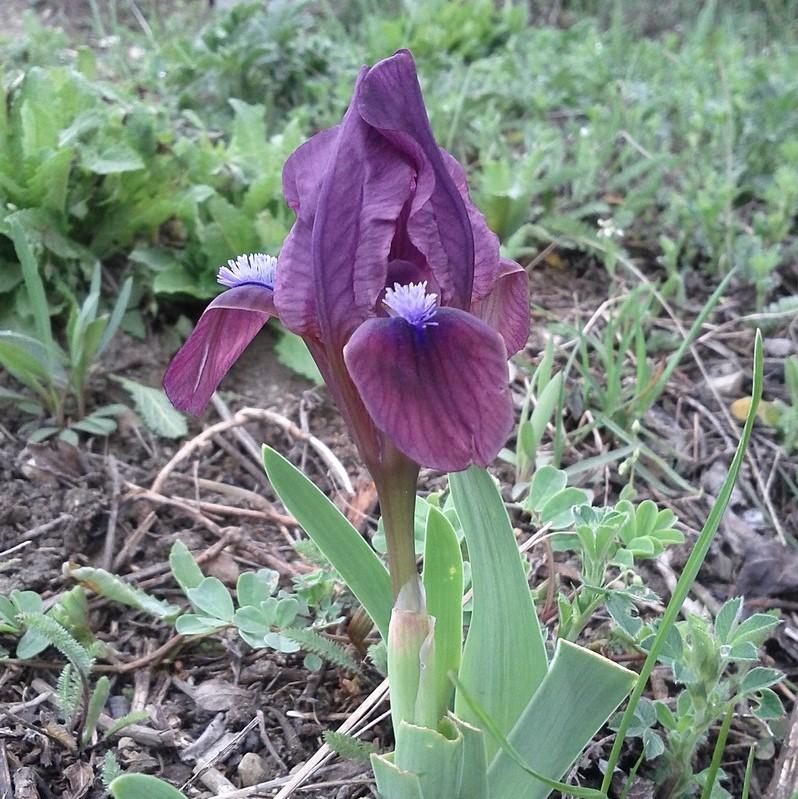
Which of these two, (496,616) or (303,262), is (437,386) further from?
(496,616)

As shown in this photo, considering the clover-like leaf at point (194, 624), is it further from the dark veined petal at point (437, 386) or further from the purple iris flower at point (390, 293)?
the dark veined petal at point (437, 386)

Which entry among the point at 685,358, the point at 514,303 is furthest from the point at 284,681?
the point at 685,358

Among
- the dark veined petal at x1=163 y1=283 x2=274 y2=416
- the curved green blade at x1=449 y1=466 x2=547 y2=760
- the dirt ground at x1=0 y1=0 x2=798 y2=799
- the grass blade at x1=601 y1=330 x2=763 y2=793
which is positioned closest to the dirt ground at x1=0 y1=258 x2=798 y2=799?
the dirt ground at x1=0 y1=0 x2=798 y2=799

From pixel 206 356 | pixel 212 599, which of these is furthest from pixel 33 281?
pixel 206 356

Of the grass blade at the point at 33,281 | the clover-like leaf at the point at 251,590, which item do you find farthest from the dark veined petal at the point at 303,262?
the grass blade at the point at 33,281

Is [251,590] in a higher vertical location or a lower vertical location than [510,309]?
lower

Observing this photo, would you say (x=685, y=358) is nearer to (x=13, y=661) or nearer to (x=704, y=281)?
(x=704, y=281)

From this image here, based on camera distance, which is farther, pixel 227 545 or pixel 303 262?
pixel 227 545
